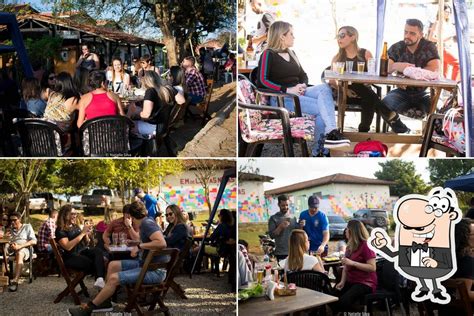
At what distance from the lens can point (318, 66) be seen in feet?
24.7

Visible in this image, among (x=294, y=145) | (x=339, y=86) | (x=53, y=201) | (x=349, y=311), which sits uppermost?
(x=339, y=86)

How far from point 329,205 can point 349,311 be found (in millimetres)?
Answer: 973

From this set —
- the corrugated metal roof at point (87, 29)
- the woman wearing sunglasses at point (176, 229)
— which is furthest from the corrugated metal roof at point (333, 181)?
the corrugated metal roof at point (87, 29)

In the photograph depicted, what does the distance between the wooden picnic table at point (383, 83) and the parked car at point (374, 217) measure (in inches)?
25.1

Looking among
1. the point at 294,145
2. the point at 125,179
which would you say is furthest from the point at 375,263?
the point at 125,179

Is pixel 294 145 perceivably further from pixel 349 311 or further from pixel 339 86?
pixel 349 311

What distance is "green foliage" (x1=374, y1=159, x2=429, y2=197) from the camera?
24.9ft

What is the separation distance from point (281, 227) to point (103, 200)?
1.63 meters

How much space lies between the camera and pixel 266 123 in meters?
7.54

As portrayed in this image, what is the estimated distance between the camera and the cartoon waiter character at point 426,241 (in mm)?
7527

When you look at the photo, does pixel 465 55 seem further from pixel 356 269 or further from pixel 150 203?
pixel 150 203

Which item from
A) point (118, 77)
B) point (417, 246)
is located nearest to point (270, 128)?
point (118, 77)

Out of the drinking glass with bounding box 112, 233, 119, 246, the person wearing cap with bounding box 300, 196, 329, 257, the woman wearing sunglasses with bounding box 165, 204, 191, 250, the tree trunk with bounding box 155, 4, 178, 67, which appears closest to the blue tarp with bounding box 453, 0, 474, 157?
the person wearing cap with bounding box 300, 196, 329, 257

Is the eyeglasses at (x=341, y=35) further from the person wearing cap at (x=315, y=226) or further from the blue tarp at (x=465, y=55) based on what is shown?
the person wearing cap at (x=315, y=226)
